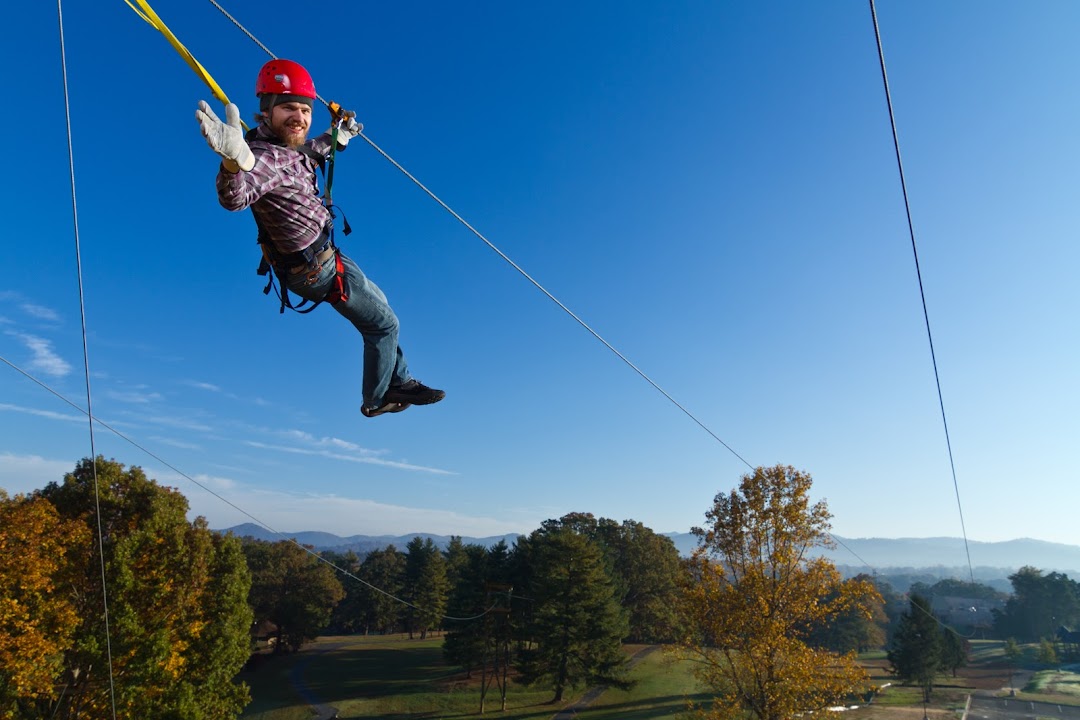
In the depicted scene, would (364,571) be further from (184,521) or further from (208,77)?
(208,77)

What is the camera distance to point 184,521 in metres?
22.7

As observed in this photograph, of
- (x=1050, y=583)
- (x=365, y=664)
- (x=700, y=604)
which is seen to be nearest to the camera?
(x=700, y=604)

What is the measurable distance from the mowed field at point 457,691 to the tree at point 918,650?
1457 mm

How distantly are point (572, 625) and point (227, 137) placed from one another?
38318 mm

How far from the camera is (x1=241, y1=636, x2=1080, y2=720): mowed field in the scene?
35812 mm

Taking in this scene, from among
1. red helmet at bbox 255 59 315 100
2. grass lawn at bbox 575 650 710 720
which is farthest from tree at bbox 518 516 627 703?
red helmet at bbox 255 59 315 100

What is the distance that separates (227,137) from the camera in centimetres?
244

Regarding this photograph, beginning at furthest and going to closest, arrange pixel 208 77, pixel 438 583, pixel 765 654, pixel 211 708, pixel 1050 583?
pixel 1050 583, pixel 438 583, pixel 211 708, pixel 765 654, pixel 208 77

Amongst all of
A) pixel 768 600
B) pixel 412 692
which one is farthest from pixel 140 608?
pixel 412 692

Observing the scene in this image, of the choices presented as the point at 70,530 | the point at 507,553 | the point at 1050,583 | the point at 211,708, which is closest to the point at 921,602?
the point at 507,553

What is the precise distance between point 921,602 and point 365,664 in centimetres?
4413

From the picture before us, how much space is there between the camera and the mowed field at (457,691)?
3581 cm

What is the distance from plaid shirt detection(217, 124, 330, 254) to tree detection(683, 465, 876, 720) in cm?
1871

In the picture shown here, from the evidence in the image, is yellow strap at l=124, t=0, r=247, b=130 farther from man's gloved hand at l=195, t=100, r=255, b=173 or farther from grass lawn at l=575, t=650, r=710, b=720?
grass lawn at l=575, t=650, r=710, b=720
